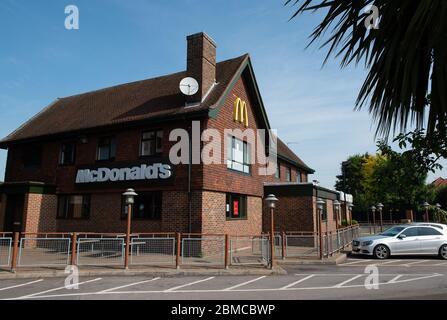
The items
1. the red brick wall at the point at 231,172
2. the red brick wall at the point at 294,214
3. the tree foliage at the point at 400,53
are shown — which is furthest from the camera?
the red brick wall at the point at 294,214

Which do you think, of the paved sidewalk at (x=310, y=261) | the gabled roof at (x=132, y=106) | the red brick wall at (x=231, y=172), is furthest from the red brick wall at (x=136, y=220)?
the paved sidewalk at (x=310, y=261)

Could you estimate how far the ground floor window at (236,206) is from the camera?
16609 millimetres

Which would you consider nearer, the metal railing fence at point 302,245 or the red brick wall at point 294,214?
the metal railing fence at point 302,245

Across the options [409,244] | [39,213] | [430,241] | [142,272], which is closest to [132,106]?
[39,213]

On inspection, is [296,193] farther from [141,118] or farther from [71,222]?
[71,222]

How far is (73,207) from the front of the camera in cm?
1764

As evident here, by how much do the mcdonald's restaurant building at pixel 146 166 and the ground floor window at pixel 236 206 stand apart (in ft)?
0.16

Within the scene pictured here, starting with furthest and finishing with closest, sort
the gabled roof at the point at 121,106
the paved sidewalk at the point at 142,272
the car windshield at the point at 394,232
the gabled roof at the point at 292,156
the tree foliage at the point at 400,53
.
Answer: the gabled roof at the point at 292,156, the gabled roof at the point at 121,106, the car windshield at the point at 394,232, the paved sidewalk at the point at 142,272, the tree foliage at the point at 400,53

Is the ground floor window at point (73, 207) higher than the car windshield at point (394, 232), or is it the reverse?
the ground floor window at point (73, 207)

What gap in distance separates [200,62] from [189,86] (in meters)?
1.41

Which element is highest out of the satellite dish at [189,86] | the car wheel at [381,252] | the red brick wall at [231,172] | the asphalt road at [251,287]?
the satellite dish at [189,86]

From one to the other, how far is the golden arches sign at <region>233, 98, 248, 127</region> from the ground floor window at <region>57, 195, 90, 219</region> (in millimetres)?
8179

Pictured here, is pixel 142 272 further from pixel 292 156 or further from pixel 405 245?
pixel 292 156

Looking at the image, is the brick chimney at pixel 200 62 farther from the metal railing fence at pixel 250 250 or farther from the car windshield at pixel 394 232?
the car windshield at pixel 394 232
